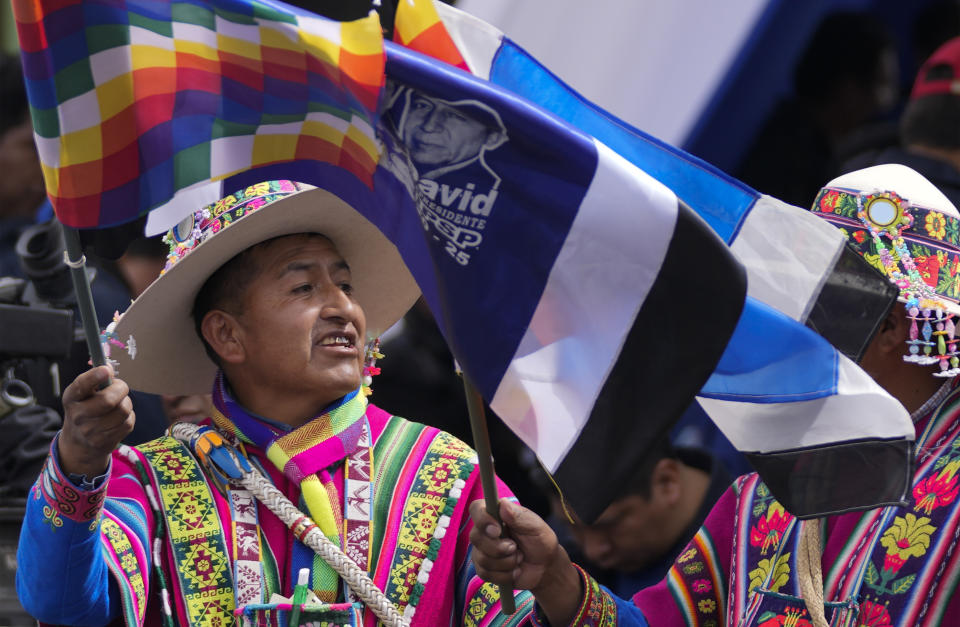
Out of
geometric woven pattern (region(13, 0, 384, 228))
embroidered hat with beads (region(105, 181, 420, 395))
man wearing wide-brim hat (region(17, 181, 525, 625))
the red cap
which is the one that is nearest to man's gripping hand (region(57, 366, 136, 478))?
man wearing wide-brim hat (region(17, 181, 525, 625))

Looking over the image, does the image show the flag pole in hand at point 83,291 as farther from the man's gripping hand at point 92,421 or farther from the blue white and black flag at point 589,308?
the blue white and black flag at point 589,308

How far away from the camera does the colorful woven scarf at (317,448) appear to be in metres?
3.48

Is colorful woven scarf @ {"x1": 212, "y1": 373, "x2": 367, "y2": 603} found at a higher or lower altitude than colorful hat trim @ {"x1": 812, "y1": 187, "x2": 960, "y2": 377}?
lower

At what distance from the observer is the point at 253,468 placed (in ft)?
11.7

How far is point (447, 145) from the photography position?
2.98m

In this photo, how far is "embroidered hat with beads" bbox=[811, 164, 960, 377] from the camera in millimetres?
3385

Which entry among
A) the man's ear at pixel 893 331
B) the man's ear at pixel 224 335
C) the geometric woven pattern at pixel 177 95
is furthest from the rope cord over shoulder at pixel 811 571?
the man's ear at pixel 224 335

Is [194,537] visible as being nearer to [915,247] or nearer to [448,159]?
[448,159]

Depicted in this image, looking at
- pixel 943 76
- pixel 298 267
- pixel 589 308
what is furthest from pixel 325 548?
pixel 943 76

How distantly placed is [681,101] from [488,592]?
12.4 feet

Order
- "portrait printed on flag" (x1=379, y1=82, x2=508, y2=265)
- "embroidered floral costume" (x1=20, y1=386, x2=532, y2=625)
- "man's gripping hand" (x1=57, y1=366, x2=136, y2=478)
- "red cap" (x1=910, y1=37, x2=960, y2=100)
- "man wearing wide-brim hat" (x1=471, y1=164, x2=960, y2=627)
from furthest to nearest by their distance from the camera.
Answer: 1. "red cap" (x1=910, y1=37, x2=960, y2=100)
2. "embroidered floral costume" (x1=20, y1=386, x2=532, y2=625)
3. "man wearing wide-brim hat" (x1=471, y1=164, x2=960, y2=627)
4. "man's gripping hand" (x1=57, y1=366, x2=136, y2=478)
5. "portrait printed on flag" (x1=379, y1=82, x2=508, y2=265)

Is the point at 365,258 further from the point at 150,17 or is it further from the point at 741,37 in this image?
the point at 741,37

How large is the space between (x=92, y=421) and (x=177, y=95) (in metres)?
0.68

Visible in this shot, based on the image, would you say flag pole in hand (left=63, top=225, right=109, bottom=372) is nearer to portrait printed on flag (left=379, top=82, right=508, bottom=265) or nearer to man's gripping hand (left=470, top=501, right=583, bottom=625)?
portrait printed on flag (left=379, top=82, right=508, bottom=265)
